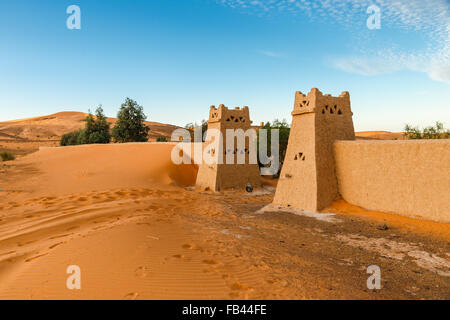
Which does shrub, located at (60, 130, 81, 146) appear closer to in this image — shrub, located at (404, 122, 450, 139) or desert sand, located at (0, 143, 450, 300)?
desert sand, located at (0, 143, 450, 300)

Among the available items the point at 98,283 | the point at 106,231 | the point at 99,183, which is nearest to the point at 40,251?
the point at 106,231

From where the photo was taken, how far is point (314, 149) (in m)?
9.21

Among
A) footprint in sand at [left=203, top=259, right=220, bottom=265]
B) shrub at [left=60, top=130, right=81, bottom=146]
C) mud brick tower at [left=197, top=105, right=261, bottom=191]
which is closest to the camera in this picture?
footprint in sand at [left=203, top=259, right=220, bottom=265]

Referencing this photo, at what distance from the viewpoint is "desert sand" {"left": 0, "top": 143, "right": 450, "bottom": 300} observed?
12.6 feet

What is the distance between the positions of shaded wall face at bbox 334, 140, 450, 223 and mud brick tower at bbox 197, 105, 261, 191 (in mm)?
→ 6533

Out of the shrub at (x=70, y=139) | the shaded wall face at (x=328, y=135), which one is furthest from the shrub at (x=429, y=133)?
the shrub at (x=70, y=139)

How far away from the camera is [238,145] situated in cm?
1507

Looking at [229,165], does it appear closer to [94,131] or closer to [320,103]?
[320,103]

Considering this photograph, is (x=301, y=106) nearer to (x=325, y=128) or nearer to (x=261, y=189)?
(x=325, y=128)

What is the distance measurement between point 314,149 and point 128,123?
93.8 ft

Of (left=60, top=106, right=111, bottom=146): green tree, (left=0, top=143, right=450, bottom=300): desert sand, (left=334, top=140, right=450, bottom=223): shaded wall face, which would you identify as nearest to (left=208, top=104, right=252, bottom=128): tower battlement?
(left=0, top=143, right=450, bottom=300): desert sand

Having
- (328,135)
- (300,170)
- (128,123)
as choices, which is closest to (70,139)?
(128,123)
